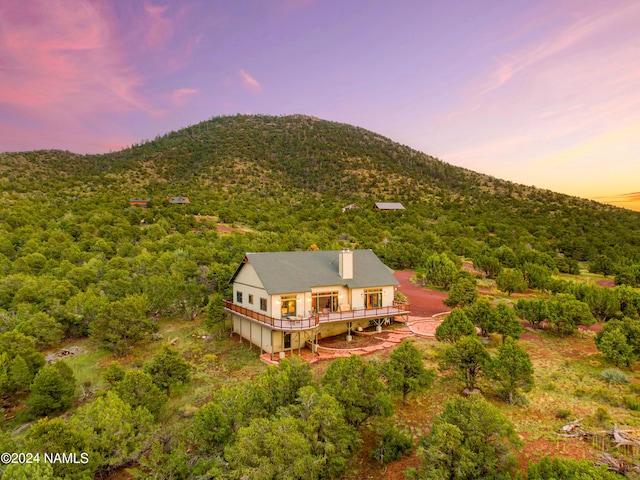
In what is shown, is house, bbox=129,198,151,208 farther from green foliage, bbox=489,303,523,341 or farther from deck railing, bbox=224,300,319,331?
green foliage, bbox=489,303,523,341

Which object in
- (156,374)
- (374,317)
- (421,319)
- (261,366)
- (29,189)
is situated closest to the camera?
(156,374)

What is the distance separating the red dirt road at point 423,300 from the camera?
28844mm

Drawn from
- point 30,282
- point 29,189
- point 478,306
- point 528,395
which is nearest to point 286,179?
point 29,189

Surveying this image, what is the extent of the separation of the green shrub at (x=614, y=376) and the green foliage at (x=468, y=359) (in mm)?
5951

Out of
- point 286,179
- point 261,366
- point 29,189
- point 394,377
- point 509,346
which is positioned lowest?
point 261,366

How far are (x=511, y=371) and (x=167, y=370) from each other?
16024mm

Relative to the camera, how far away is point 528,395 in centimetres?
1492

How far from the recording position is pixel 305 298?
21.6m

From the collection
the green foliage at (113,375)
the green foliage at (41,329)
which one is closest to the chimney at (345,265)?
the green foliage at (113,375)

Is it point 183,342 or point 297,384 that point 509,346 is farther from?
point 183,342

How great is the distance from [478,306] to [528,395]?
6743mm

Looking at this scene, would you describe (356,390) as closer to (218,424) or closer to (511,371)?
(218,424)

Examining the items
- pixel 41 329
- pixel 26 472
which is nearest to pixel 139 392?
pixel 26 472

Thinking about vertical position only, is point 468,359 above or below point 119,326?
above
